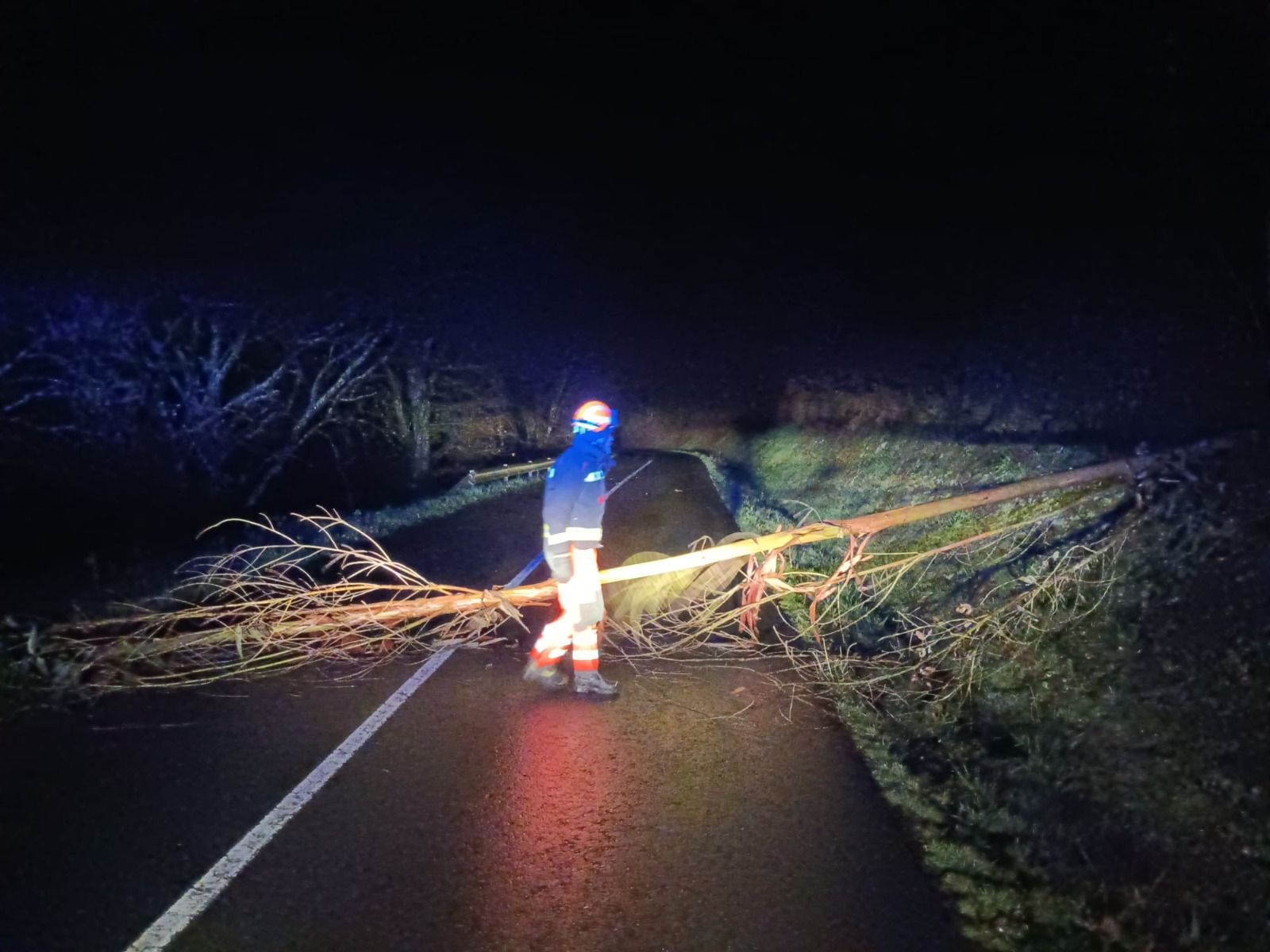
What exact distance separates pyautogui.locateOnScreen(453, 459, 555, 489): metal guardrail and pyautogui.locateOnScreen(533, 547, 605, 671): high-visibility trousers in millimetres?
11251

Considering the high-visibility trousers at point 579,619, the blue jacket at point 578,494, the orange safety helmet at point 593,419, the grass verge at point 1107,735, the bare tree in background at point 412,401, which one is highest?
the bare tree in background at point 412,401

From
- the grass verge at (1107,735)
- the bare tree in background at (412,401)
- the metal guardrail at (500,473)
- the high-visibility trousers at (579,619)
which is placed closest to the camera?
the grass verge at (1107,735)

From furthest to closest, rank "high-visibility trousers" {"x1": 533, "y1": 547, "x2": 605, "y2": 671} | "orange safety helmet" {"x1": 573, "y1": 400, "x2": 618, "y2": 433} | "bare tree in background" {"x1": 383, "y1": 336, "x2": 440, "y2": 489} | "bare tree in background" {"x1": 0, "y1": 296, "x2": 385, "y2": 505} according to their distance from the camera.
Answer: "bare tree in background" {"x1": 383, "y1": 336, "x2": 440, "y2": 489} < "bare tree in background" {"x1": 0, "y1": 296, "x2": 385, "y2": 505} < "high-visibility trousers" {"x1": 533, "y1": 547, "x2": 605, "y2": 671} < "orange safety helmet" {"x1": 573, "y1": 400, "x2": 618, "y2": 433}

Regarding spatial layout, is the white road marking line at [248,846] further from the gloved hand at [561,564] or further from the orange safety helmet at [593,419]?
the orange safety helmet at [593,419]

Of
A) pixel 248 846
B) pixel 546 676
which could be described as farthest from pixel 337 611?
pixel 248 846

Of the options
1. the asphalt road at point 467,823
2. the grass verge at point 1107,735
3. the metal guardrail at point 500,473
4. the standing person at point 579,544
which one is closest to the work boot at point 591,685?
the standing person at point 579,544

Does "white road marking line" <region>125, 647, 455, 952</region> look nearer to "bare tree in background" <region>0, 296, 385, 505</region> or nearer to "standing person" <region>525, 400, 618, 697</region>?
"standing person" <region>525, 400, 618, 697</region>

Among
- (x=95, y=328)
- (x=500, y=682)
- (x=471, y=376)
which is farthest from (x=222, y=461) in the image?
(x=500, y=682)

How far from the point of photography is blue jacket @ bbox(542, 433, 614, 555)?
5.66 m

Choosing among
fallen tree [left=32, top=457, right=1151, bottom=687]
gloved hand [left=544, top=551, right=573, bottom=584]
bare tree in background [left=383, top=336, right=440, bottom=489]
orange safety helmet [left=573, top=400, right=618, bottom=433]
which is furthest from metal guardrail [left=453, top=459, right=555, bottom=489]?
orange safety helmet [left=573, top=400, right=618, bottom=433]

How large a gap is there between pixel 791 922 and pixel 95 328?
1374 cm

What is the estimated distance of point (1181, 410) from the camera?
608 cm

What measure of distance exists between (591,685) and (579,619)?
18.2 inches

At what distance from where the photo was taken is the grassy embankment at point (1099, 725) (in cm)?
364
